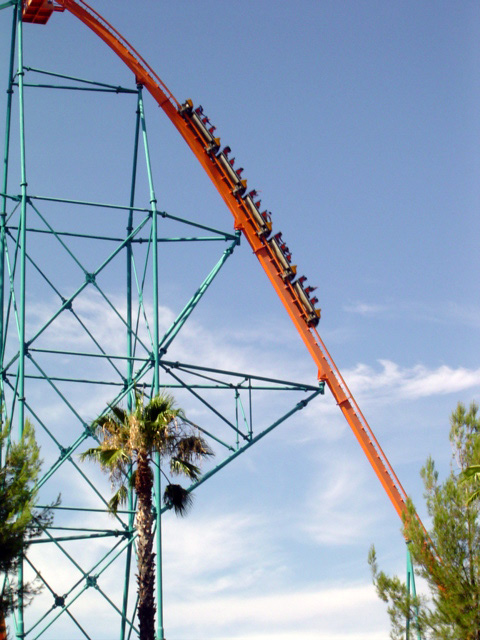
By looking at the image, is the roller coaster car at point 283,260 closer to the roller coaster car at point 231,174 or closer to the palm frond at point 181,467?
the roller coaster car at point 231,174

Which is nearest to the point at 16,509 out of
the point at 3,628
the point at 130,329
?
the point at 3,628

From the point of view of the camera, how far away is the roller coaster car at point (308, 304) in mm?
25234

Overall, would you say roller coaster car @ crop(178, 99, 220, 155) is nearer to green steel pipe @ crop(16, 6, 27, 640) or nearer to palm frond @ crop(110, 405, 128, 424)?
green steel pipe @ crop(16, 6, 27, 640)

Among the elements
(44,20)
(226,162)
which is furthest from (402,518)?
(44,20)

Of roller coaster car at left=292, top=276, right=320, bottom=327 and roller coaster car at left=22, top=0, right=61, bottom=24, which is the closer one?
roller coaster car at left=22, top=0, right=61, bottom=24

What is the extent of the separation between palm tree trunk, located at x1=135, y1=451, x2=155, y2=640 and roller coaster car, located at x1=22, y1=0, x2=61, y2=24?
11070mm

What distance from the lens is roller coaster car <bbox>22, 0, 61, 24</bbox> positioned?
78.4ft

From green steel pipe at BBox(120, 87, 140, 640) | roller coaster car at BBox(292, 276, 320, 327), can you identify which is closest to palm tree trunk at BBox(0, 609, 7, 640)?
green steel pipe at BBox(120, 87, 140, 640)

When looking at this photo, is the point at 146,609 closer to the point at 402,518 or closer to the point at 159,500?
the point at 159,500

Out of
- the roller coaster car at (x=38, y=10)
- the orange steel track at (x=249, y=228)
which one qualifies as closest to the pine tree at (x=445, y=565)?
the orange steel track at (x=249, y=228)

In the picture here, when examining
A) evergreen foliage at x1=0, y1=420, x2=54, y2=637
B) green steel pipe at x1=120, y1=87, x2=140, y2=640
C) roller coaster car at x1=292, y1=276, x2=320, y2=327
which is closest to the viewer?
evergreen foliage at x1=0, y1=420, x2=54, y2=637

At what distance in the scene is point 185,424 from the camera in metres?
18.1

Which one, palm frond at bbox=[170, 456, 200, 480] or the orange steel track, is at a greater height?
the orange steel track

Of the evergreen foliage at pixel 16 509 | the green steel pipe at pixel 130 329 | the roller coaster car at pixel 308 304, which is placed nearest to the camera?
the evergreen foliage at pixel 16 509
